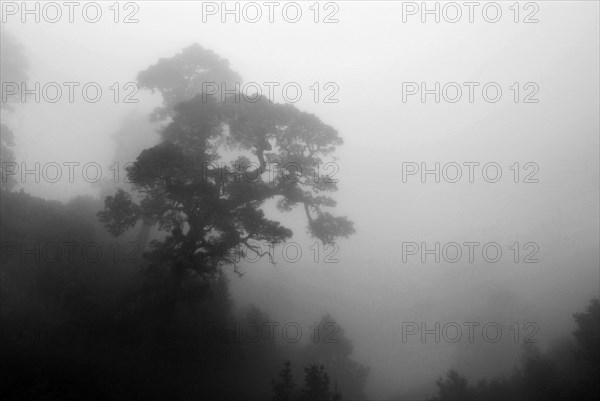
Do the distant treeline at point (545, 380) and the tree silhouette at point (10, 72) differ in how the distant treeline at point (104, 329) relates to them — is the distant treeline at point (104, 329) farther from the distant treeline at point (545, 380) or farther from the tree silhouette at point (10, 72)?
the distant treeline at point (545, 380)

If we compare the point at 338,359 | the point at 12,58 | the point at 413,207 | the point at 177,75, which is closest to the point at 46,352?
the point at 177,75

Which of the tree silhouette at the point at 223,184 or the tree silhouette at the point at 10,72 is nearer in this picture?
the tree silhouette at the point at 223,184

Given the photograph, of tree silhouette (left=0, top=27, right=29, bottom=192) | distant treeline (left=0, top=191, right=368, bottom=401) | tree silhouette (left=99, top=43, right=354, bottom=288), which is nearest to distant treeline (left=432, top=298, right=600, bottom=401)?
distant treeline (left=0, top=191, right=368, bottom=401)

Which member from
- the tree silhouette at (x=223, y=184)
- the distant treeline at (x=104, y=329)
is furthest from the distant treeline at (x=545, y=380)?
the tree silhouette at (x=223, y=184)

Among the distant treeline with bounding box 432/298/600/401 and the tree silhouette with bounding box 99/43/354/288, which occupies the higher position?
the tree silhouette with bounding box 99/43/354/288

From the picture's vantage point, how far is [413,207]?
13938 centimetres

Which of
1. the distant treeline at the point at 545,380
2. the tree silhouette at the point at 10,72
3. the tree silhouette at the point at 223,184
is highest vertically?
the tree silhouette at the point at 10,72

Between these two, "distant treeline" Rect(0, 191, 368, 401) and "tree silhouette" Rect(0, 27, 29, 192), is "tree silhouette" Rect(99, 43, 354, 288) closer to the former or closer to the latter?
"distant treeline" Rect(0, 191, 368, 401)

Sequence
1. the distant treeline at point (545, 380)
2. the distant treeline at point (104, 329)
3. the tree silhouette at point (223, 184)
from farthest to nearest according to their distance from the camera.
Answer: the distant treeline at point (545, 380) < the tree silhouette at point (223, 184) < the distant treeline at point (104, 329)

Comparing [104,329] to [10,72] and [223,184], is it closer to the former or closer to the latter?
[223,184]

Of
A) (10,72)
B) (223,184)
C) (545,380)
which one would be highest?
(10,72)

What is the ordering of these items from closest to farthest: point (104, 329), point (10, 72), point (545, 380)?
point (104, 329), point (10, 72), point (545, 380)

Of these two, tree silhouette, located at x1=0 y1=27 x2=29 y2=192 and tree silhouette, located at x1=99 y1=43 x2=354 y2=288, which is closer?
tree silhouette, located at x1=99 y1=43 x2=354 y2=288

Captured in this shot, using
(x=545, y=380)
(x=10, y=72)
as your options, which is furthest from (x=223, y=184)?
(x=545, y=380)
